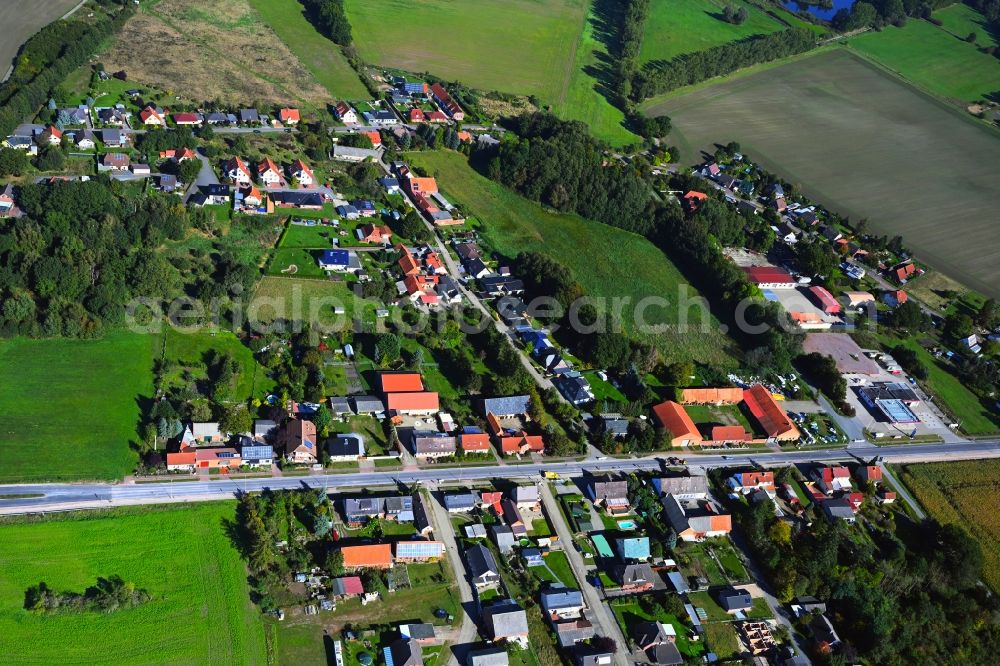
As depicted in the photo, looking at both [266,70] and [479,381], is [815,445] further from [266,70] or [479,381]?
[266,70]

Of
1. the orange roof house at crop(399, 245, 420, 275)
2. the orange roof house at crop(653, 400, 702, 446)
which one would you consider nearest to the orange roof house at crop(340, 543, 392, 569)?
the orange roof house at crop(653, 400, 702, 446)

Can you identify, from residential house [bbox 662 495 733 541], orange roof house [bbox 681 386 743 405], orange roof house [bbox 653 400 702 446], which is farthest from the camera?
orange roof house [bbox 681 386 743 405]

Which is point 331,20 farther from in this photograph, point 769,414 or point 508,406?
point 769,414

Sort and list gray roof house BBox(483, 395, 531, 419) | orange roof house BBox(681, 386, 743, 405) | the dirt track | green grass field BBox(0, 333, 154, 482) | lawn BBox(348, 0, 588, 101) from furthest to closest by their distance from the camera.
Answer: lawn BBox(348, 0, 588, 101), the dirt track, orange roof house BBox(681, 386, 743, 405), gray roof house BBox(483, 395, 531, 419), green grass field BBox(0, 333, 154, 482)

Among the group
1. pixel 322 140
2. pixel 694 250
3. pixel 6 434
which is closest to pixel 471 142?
pixel 322 140

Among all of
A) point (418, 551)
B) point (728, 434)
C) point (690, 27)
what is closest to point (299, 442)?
point (418, 551)

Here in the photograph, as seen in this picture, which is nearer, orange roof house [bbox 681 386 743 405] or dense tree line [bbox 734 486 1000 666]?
dense tree line [bbox 734 486 1000 666]

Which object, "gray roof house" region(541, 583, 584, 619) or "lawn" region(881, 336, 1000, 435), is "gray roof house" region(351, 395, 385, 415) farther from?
"lawn" region(881, 336, 1000, 435)
